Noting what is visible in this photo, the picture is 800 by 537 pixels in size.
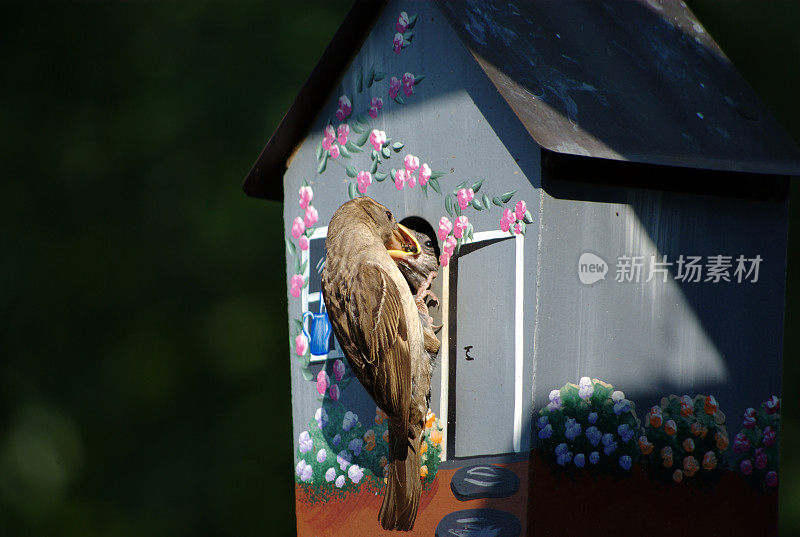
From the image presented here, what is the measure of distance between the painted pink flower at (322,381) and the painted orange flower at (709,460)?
1.30 metres

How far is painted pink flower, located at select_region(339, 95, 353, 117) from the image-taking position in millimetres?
3209

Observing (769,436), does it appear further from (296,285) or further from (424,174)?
(296,285)

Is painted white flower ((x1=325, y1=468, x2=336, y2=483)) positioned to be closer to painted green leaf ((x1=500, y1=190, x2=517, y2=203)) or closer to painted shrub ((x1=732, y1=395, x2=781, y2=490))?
painted green leaf ((x1=500, y1=190, x2=517, y2=203))

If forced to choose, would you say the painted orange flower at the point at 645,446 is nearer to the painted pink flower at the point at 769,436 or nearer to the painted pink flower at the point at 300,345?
the painted pink flower at the point at 769,436

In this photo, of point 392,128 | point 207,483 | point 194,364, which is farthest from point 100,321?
point 392,128

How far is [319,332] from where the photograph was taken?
3.30 meters

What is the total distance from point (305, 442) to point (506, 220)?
1271 millimetres

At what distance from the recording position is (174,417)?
6.36 m

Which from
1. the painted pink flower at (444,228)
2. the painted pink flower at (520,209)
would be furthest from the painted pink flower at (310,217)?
the painted pink flower at (520,209)

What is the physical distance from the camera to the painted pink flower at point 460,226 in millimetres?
2715

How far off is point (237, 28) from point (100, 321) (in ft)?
7.55

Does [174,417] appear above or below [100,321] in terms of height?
below

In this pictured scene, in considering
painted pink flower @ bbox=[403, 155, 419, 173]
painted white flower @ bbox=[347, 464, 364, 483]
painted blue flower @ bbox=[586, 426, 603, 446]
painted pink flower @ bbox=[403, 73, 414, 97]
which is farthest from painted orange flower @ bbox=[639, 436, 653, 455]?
painted pink flower @ bbox=[403, 73, 414, 97]

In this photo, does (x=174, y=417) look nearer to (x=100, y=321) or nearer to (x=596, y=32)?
(x=100, y=321)
